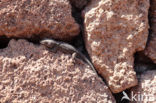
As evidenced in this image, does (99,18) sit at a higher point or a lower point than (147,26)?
higher

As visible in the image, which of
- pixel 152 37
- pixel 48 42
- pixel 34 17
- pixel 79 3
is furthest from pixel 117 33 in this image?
pixel 34 17

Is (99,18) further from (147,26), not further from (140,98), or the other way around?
(140,98)

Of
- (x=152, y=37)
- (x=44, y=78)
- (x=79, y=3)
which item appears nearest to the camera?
(x=44, y=78)

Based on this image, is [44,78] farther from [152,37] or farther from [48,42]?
[152,37]

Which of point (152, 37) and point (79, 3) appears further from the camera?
point (79, 3)

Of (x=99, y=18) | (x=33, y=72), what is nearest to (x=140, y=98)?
(x=99, y=18)

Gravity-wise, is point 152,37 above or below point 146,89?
above

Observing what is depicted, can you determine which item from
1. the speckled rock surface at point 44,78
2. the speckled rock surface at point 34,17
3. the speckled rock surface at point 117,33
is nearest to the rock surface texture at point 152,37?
the speckled rock surface at point 117,33
